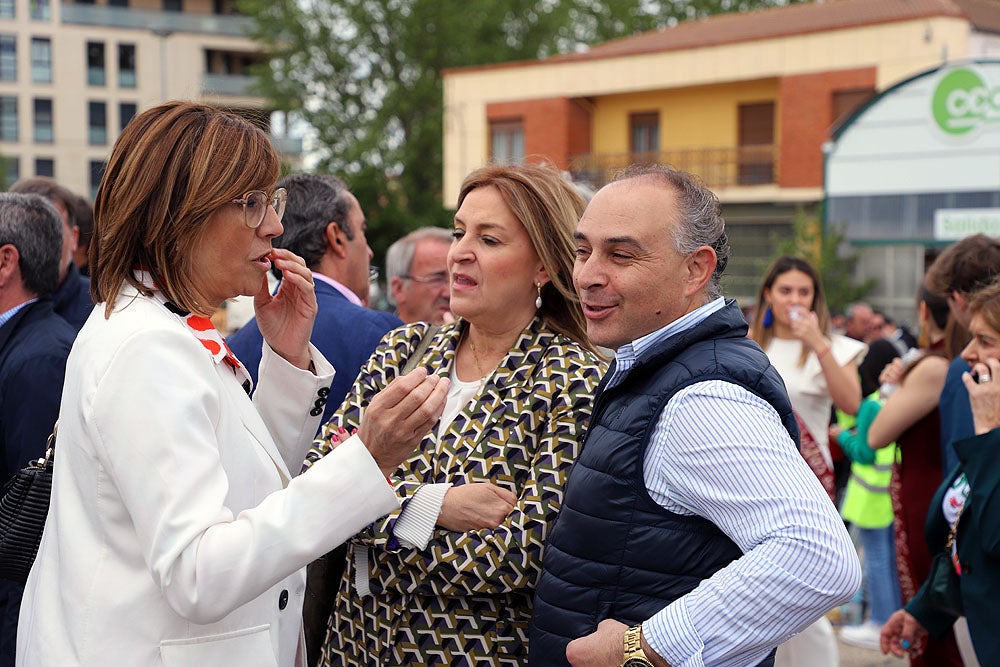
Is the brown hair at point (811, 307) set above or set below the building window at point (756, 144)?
below

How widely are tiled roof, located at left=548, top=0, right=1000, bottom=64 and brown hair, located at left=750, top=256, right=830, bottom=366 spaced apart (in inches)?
678

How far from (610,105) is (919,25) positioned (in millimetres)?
8321

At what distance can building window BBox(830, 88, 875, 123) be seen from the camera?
22.2 m

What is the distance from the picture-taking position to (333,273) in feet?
12.4

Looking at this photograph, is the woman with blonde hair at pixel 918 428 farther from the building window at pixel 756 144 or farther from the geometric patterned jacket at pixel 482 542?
the building window at pixel 756 144

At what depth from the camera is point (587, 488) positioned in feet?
7.06

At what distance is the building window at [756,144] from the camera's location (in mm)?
24359

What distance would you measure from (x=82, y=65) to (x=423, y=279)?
45297 millimetres

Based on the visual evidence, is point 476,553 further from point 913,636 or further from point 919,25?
point 919,25

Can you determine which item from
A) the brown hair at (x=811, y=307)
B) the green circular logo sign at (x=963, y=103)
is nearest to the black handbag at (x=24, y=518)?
the brown hair at (x=811, y=307)

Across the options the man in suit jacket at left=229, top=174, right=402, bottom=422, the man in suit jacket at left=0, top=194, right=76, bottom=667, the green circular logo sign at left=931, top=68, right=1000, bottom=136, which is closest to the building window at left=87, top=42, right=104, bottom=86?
the green circular logo sign at left=931, top=68, right=1000, bottom=136

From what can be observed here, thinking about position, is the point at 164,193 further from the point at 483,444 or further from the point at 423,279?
the point at 423,279

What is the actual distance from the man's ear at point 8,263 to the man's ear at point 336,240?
1045 millimetres

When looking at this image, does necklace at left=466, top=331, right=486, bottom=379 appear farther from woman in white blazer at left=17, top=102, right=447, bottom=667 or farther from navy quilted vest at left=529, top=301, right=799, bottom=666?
woman in white blazer at left=17, top=102, right=447, bottom=667
